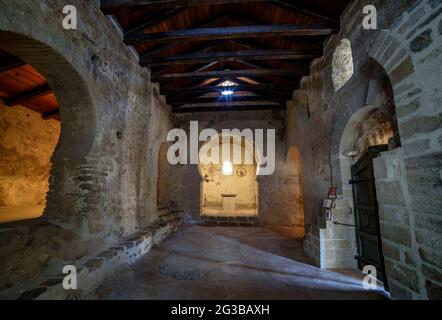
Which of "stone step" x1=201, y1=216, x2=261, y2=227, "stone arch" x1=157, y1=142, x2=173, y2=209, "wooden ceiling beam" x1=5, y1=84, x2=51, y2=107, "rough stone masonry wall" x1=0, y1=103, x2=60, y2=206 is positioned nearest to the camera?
"wooden ceiling beam" x1=5, y1=84, x2=51, y2=107

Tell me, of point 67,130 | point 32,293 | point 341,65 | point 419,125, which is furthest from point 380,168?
point 67,130

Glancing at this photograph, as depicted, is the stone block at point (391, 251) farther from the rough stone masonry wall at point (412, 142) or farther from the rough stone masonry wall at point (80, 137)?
the rough stone masonry wall at point (80, 137)

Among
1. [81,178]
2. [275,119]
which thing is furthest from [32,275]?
[275,119]

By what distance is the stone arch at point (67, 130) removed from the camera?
3077mm

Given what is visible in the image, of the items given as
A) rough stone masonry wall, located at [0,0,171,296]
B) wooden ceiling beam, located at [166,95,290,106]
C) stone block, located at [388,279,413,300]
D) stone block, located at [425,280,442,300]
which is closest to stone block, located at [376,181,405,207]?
stone block, located at [425,280,442,300]

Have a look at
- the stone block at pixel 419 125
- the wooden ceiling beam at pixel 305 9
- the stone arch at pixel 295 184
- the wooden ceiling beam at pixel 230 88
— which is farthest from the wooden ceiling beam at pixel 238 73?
the stone block at pixel 419 125

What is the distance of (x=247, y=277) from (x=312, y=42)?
5291 mm

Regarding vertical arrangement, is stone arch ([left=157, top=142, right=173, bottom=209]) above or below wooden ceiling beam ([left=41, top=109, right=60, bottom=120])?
below

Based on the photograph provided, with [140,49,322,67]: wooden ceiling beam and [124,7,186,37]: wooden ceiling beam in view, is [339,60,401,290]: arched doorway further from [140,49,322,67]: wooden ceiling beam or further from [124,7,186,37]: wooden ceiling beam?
[124,7,186,37]: wooden ceiling beam

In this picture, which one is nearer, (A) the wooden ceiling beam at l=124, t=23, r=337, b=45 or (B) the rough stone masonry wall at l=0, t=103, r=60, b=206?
(A) the wooden ceiling beam at l=124, t=23, r=337, b=45

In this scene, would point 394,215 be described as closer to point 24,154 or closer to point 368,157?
point 368,157

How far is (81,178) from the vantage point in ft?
10.9

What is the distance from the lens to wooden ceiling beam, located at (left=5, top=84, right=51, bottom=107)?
6020 millimetres
